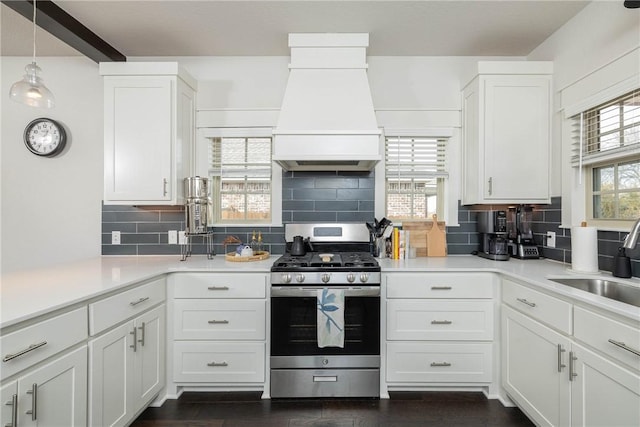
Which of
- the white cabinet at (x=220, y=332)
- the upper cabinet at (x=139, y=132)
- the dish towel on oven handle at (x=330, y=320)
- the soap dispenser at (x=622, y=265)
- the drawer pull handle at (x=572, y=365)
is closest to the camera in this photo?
the drawer pull handle at (x=572, y=365)

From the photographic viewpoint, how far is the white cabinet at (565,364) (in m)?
1.32

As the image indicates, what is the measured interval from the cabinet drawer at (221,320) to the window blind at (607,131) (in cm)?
235

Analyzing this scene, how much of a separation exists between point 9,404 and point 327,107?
2292 millimetres

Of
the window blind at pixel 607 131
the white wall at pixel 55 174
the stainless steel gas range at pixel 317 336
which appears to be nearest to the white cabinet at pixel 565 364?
the stainless steel gas range at pixel 317 336

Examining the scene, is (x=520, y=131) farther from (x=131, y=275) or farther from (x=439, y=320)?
(x=131, y=275)

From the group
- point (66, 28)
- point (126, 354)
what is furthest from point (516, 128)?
point (66, 28)

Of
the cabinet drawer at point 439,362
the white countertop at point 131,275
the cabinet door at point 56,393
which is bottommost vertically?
the cabinet drawer at point 439,362

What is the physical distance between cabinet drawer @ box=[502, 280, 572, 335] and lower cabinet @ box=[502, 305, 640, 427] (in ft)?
0.15

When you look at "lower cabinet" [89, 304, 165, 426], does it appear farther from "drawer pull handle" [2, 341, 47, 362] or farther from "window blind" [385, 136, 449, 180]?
"window blind" [385, 136, 449, 180]

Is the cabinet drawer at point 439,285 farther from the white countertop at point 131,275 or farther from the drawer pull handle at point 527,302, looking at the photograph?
the drawer pull handle at point 527,302

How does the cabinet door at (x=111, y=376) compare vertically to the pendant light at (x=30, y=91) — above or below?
below

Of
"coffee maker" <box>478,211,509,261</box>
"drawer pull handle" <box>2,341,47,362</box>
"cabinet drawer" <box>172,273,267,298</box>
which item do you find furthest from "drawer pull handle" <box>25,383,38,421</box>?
"coffee maker" <box>478,211,509,261</box>

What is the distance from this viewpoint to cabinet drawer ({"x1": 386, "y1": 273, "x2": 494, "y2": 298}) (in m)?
2.33

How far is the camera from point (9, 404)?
1204 millimetres
